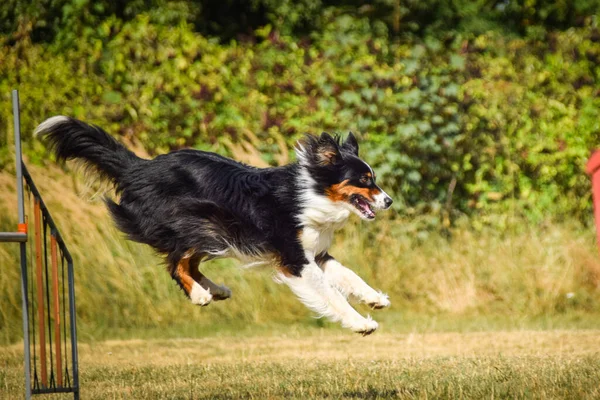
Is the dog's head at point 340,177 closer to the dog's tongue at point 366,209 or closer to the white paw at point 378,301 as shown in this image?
the dog's tongue at point 366,209

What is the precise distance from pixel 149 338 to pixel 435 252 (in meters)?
2.87

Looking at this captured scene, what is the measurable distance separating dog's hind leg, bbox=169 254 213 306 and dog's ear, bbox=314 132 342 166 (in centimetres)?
87

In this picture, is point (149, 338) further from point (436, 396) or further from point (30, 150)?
point (436, 396)

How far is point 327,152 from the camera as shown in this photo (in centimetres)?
508

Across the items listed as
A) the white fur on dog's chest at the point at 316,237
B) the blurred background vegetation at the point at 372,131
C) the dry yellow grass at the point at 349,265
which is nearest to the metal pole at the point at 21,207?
the white fur on dog's chest at the point at 316,237

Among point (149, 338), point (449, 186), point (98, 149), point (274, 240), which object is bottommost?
point (149, 338)

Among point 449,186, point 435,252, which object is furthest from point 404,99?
point 435,252

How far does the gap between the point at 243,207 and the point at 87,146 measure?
0.96 meters

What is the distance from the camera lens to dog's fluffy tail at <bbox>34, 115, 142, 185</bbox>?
5.17m

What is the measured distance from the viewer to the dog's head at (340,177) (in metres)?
5.07

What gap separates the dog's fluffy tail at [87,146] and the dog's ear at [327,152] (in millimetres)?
1019

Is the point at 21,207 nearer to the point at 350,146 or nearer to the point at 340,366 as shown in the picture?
the point at 350,146

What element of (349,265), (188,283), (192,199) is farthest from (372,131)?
(188,283)

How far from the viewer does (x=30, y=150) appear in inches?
368
